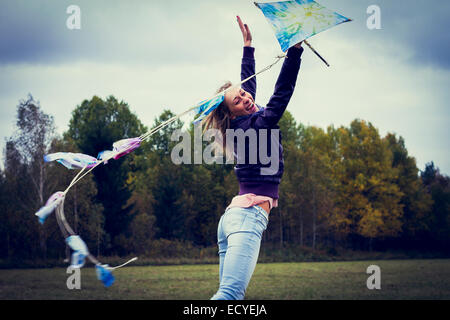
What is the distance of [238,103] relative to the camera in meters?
4.11


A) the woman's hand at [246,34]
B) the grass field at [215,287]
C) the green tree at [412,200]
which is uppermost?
the woman's hand at [246,34]

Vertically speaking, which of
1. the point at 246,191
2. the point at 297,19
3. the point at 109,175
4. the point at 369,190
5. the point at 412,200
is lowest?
the point at 412,200

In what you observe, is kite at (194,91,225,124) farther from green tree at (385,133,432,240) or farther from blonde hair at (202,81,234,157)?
green tree at (385,133,432,240)

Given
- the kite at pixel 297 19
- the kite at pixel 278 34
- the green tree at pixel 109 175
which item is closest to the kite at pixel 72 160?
the kite at pixel 278 34

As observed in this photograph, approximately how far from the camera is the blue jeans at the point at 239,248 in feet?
11.7

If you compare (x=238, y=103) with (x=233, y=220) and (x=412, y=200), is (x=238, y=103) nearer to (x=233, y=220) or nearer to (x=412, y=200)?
(x=233, y=220)

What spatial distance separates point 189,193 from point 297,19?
35.6 metres

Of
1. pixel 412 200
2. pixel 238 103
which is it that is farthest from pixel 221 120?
pixel 412 200

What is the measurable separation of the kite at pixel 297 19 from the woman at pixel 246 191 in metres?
0.16

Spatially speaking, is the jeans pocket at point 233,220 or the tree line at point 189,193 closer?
the jeans pocket at point 233,220

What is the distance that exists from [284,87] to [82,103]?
44.7 metres

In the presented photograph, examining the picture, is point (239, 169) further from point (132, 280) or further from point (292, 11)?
point (132, 280)

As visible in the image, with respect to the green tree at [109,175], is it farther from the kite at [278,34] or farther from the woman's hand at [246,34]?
the kite at [278,34]
